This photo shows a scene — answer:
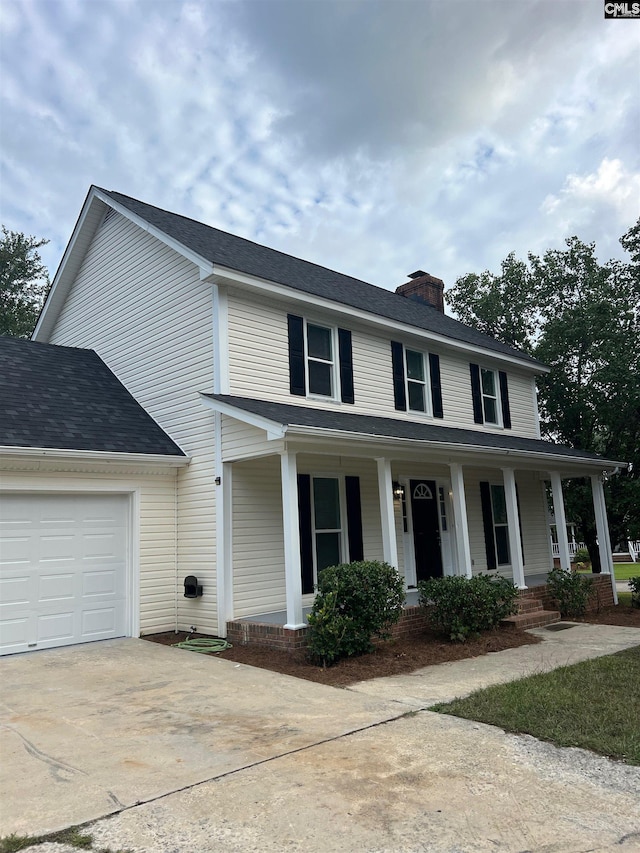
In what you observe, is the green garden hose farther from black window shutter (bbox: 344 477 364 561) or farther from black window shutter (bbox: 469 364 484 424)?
black window shutter (bbox: 469 364 484 424)

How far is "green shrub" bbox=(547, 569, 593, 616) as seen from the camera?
10.8 meters

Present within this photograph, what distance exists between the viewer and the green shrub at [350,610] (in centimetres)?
702

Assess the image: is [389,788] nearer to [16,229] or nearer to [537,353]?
[537,353]

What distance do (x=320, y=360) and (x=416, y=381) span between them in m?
2.74

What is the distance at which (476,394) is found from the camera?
13.6 m

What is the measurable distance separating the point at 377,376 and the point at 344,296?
193cm

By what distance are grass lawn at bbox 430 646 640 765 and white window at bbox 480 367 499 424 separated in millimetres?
8136

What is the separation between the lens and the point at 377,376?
11.3 meters

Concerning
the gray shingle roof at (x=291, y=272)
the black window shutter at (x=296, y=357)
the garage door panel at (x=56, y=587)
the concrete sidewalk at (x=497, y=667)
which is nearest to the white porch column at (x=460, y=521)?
the concrete sidewalk at (x=497, y=667)

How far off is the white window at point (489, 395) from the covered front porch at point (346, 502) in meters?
1.00

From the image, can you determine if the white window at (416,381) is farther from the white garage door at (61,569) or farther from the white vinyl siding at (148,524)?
the white garage door at (61,569)

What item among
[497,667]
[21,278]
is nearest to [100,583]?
[497,667]

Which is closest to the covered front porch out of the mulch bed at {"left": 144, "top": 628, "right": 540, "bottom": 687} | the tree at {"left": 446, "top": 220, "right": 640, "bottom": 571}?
the mulch bed at {"left": 144, "top": 628, "right": 540, "bottom": 687}

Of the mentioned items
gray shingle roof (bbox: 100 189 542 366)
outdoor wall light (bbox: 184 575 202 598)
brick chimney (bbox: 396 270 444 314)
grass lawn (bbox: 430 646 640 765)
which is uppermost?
brick chimney (bbox: 396 270 444 314)
